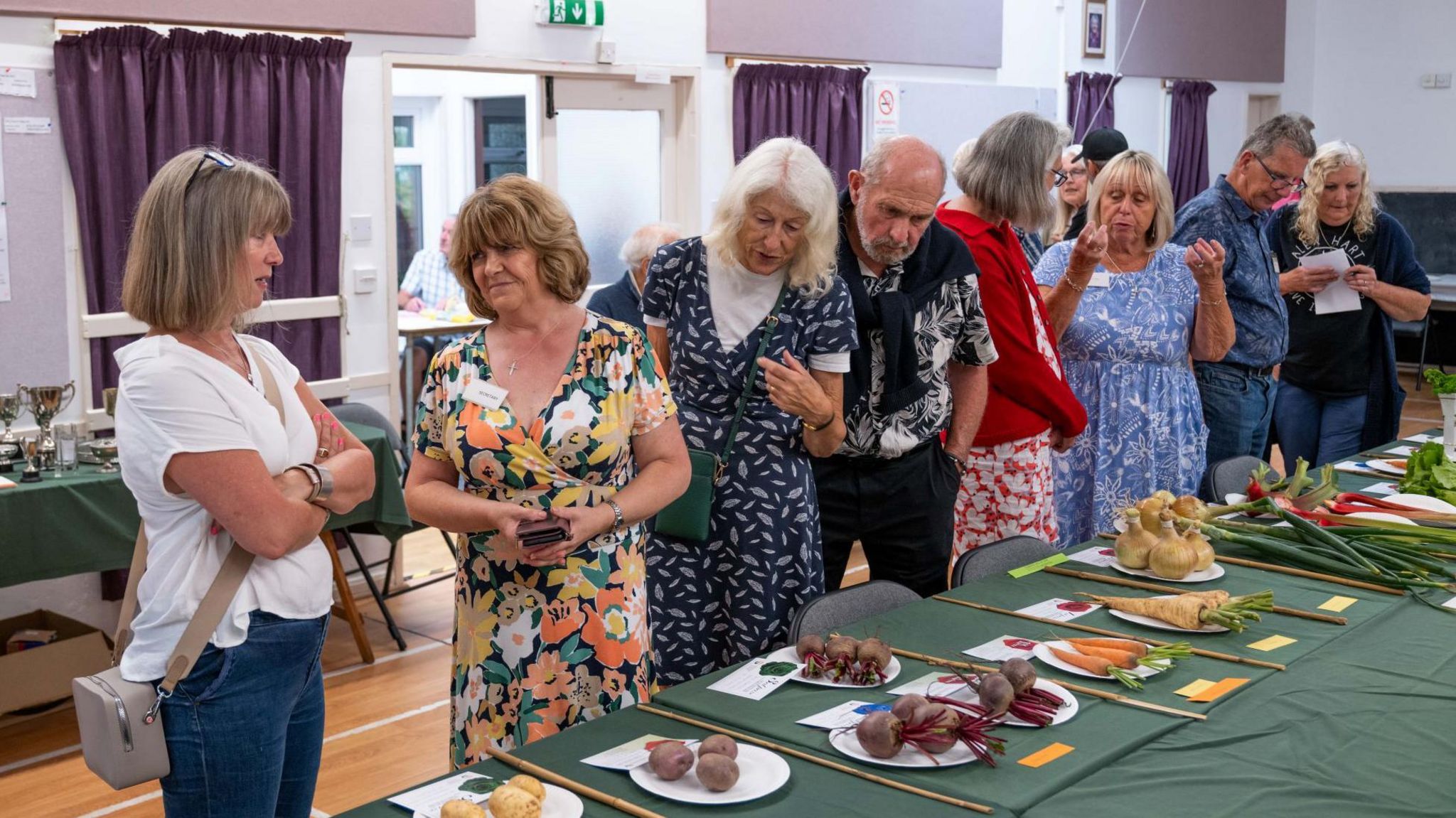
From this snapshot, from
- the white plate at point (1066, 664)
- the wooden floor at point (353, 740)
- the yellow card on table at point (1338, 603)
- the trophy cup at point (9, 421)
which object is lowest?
the wooden floor at point (353, 740)

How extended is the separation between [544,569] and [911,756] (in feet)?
2.48

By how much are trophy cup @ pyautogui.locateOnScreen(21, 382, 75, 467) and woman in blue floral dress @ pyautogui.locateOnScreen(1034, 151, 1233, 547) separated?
10.1ft

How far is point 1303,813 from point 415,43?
16.4ft

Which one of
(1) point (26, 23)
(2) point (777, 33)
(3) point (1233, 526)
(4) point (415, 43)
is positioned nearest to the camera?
(3) point (1233, 526)

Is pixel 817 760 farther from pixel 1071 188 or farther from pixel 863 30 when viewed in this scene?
pixel 863 30

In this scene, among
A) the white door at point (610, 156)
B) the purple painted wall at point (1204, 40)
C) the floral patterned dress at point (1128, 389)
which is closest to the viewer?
the floral patterned dress at point (1128, 389)

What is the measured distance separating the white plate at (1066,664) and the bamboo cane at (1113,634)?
0.42 feet

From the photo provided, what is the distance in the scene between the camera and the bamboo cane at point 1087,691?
2072mm

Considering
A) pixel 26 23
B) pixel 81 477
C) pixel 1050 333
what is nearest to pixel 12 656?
pixel 81 477

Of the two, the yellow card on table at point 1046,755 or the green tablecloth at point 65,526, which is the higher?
the yellow card on table at point 1046,755

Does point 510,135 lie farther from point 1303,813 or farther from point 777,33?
point 1303,813

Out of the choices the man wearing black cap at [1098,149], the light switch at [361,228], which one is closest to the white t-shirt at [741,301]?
the man wearing black cap at [1098,149]

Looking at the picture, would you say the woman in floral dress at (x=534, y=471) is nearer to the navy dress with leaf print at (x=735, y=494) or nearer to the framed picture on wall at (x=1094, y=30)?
the navy dress with leaf print at (x=735, y=494)

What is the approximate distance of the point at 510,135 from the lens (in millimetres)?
10891
